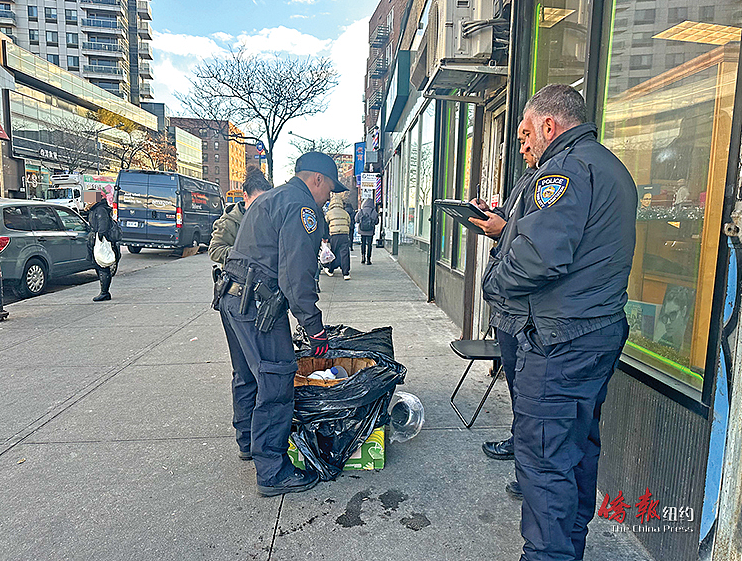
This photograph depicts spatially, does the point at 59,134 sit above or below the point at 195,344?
above

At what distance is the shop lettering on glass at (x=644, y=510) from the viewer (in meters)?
2.05

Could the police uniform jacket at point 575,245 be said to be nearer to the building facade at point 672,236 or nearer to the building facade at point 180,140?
the building facade at point 672,236

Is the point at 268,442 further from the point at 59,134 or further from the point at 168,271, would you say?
the point at 59,134

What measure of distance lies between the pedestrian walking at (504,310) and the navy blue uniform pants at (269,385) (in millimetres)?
1112

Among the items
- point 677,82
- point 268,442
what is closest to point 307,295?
point 268,442

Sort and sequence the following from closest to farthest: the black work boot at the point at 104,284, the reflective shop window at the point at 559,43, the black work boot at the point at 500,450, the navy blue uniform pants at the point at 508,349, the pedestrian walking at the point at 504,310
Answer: the pedestrian walking at the point at 504,310
the navy blue uniform pants at the point at 508,349
the black work boot at the point at 500,450
the reflective shop window at the point at 559,43
the black work boot at the point at 104,284

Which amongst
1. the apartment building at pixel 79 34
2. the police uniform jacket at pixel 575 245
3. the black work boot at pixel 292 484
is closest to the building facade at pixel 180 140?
the apartment building at pixel 79 34

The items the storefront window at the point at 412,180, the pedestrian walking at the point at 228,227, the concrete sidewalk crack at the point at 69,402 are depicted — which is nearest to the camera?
the concrete sidewalk crack at the point at 69,402

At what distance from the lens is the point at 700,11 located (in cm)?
226

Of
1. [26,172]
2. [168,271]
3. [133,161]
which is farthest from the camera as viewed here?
[133,161]

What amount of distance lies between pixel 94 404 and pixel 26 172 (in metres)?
46.3

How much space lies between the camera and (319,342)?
281 cm

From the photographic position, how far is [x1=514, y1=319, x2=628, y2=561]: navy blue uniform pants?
1.92 meters

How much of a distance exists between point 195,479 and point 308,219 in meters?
1.65
